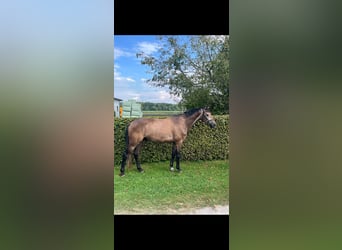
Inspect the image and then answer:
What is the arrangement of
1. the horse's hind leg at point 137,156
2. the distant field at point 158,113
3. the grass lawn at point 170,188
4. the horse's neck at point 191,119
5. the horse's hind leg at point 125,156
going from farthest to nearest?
the distant field at point 158,113 < the horse's neck at point 191,119 < the horse's hind leg at point 137,156 < the horse's hind leg at point 125,156 < the grass lawn at point 170,188

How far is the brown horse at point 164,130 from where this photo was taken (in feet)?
17.7

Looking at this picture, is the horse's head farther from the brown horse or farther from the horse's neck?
the horse's neck

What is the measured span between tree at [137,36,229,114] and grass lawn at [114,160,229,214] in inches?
53.1

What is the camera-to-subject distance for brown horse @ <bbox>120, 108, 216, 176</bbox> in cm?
538

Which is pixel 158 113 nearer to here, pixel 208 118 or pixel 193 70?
pixel 208 118

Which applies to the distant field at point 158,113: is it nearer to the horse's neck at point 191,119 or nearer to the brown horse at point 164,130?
the brown horse at point 164,130

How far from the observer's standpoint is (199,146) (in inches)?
238

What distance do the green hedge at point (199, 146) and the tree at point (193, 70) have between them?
42 cm

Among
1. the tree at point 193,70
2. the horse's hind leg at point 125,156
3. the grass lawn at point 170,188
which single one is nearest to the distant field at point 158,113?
the tree at point 193,70

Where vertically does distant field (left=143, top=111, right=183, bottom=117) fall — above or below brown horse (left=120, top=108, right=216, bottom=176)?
above

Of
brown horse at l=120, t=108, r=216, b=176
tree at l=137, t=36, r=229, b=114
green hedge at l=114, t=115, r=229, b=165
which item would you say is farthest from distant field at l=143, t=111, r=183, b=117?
green hedge at l=114, t=115, r=229, b=165
